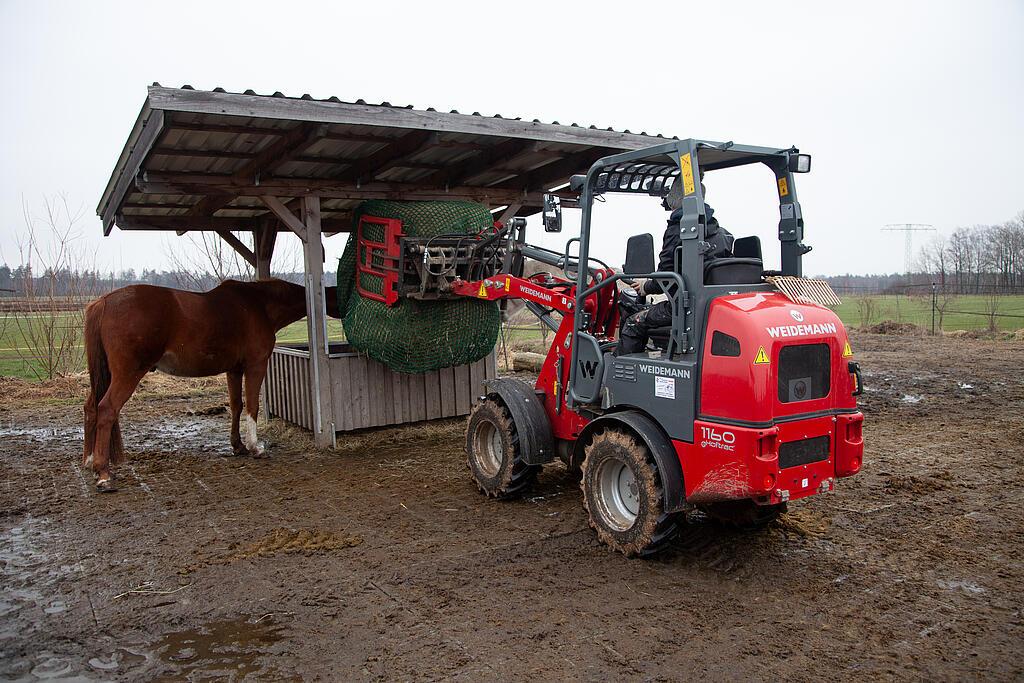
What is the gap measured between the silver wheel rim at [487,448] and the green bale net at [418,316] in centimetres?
155

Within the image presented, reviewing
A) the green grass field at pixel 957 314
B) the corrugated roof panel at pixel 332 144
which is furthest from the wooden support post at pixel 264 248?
the green grass field at pixel 957 314

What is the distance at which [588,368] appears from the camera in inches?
211

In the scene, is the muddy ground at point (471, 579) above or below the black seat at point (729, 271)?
below

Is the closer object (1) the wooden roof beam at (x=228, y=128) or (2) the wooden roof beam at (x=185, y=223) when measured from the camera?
(1) the wooden roof beam at (x=228, y=128)

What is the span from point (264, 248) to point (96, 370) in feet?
10.9

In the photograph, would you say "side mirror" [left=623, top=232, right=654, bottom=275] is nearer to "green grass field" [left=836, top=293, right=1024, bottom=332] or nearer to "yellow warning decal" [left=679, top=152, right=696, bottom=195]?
"yellow warning decal" [left=679, top=152, right=696, bottom=195]

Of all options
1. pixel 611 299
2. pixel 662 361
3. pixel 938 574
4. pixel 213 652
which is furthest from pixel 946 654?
pixel 213 652

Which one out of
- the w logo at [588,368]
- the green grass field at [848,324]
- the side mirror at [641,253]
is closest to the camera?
the side mirror at [641,253]

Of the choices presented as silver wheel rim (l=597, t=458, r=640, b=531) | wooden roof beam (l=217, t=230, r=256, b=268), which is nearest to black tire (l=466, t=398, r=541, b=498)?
silver wheel rim (l=597, t=458, r=640, b=531)

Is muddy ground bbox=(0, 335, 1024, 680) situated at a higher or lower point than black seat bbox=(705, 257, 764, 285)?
lower

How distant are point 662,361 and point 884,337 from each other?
17.2m

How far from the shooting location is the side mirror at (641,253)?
186 inches

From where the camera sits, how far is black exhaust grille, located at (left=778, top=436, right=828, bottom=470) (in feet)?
14.0

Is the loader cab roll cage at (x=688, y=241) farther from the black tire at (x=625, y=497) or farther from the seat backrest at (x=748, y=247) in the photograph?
the black tire at (x=625, y=497)
